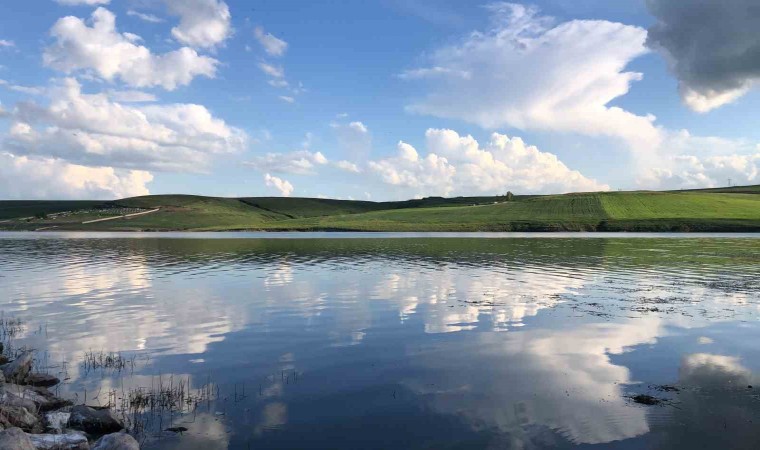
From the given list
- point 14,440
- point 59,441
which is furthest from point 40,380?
point 14,440

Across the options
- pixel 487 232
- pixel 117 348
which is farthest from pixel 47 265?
A: pixel 487 232

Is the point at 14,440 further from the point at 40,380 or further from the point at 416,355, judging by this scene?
the point at 416,355

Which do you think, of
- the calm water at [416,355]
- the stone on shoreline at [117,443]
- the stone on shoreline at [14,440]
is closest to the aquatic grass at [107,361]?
the calm water at [416,355]

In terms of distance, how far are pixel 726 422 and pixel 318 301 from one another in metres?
29.7

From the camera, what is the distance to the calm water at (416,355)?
54.2 feet

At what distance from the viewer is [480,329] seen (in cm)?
3100

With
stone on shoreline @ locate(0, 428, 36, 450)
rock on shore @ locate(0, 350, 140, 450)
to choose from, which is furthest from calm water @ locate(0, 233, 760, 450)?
stone on shoreline @ locate(0, 428, 36, 450)

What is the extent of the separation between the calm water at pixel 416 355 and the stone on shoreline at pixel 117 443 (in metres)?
1.09

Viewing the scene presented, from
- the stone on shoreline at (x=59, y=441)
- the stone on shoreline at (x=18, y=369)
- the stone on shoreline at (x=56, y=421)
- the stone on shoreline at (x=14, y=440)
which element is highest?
the stone on shoreline at (x=14, y=440)

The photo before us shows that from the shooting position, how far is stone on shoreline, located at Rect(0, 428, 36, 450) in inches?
511

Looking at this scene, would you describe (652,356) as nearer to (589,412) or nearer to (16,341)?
(589,412)

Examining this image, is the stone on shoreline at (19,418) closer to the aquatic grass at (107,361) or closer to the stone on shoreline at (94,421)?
the stone on shoreline at (94,421)

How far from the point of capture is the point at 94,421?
16.5 metres

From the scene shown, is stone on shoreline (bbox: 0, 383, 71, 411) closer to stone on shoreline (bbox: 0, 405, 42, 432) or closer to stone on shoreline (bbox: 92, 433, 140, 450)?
stone on shoreline (bbox: 0, 405, 42, 432)
